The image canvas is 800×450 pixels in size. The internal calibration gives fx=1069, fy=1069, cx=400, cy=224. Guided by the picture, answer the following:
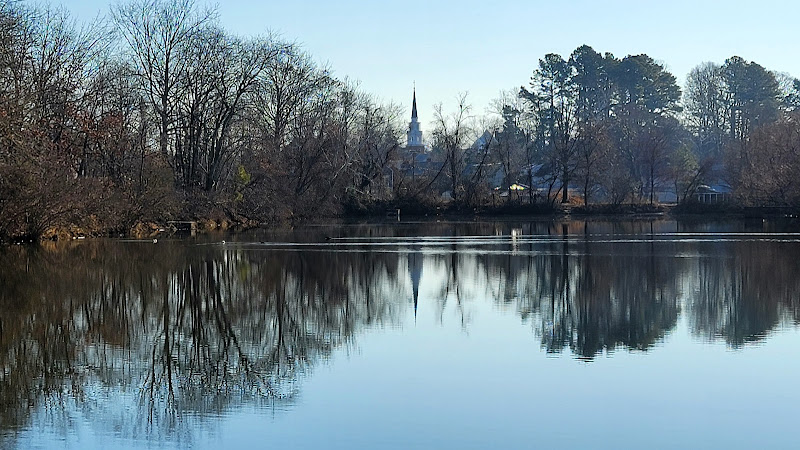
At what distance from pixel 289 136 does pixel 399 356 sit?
54.4 metres

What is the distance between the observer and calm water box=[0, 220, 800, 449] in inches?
342

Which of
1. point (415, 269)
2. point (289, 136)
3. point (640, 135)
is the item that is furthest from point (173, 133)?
point (640, 135)

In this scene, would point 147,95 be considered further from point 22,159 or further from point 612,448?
point 612,448

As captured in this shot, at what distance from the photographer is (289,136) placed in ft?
216

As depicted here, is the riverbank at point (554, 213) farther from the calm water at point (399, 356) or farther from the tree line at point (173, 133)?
the calm water at point (399, 356)

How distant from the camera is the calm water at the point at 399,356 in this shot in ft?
28.5

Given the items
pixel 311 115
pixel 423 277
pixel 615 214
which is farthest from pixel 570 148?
pixel 423 277

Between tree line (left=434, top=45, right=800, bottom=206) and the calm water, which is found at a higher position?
tree line (left=434, top=45, right=800, bottom=206)

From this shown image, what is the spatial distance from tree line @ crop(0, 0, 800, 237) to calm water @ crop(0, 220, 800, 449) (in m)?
11.6

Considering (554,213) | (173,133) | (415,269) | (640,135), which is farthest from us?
(640,135)

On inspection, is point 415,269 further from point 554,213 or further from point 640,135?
point 640,135

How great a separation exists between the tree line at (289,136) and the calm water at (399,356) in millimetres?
11605

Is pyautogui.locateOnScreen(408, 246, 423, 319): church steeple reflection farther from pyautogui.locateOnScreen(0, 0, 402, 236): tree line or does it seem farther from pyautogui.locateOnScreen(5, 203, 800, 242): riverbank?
pyautogui.locateOnScreen(5, 203, 800, 242): riverbank

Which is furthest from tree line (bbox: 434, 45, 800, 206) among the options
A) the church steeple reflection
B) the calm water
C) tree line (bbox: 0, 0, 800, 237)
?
the calm water
